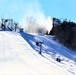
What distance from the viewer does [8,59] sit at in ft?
49.8

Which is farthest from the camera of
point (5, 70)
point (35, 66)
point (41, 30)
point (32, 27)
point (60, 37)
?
point (32, 27)

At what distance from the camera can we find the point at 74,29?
46438mm

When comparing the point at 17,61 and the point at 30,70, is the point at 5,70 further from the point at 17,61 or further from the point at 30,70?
the point at 17,61

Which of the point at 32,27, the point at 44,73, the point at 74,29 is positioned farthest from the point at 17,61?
the point at 32,27

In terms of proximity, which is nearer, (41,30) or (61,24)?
(61,24)

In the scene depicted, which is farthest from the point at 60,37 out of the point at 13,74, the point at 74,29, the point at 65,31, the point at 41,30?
the point at 13,74

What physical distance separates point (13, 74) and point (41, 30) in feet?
184

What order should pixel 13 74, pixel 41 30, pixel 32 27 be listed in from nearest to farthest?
pixel 13 74
pixel 41 30
pixel 32 27

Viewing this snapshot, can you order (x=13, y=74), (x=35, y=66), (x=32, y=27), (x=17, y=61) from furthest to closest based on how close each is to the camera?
1. (x=32, y=27)
2. (x=17, y=61)
3. (x=35, y=66)
4. (x=13, y=74)

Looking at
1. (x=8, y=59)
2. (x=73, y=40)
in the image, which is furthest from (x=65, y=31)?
(x=8, y=59)

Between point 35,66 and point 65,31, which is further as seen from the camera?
point 65,31

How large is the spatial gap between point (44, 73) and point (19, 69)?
1422 millimetres

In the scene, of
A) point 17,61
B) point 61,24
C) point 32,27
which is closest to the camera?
point 17,61

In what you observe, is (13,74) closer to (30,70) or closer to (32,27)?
(30,70)
